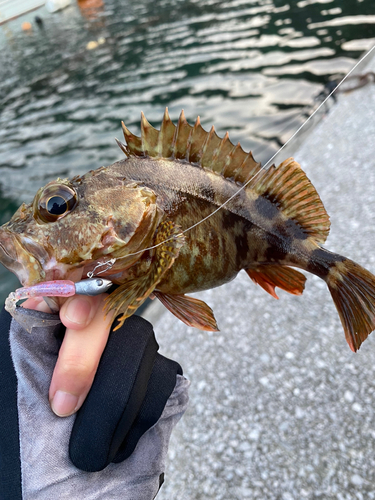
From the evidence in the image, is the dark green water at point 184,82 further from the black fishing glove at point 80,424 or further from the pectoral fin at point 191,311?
the pectoral fin at point 191,311

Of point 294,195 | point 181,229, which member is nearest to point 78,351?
point 181,229

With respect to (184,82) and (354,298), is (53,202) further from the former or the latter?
(184,82)

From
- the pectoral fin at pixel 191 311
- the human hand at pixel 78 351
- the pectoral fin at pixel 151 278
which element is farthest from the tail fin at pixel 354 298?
the human hand at pixel 78 351

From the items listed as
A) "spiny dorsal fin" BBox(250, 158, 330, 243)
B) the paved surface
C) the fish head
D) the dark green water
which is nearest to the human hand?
the fish head

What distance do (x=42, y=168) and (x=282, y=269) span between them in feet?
23.4

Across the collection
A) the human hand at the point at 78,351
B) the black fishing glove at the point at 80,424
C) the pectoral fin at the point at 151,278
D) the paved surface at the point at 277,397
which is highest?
the pectoral fin at the point at 151,278

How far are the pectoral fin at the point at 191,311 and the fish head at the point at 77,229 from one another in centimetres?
21

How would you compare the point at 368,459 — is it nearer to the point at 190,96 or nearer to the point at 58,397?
the point at 58,397

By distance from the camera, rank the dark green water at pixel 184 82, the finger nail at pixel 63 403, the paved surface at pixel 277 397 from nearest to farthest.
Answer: the finger nail at pixel 63 403 < the paved surface at pixel 277 397 < the dark green water at pixel 184 82

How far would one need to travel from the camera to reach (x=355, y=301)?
138 cm

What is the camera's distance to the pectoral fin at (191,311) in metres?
1.37

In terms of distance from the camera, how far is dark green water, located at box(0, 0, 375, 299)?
729 cm

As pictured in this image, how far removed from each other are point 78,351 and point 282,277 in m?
0.82

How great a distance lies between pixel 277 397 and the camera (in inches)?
97.3
